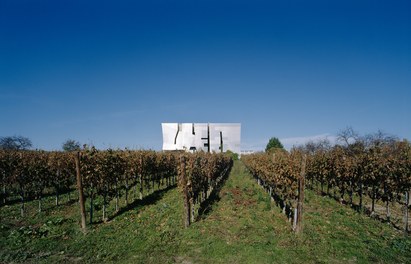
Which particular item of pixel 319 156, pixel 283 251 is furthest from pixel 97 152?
pixel 319 156

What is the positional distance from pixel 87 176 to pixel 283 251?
869 centimetres

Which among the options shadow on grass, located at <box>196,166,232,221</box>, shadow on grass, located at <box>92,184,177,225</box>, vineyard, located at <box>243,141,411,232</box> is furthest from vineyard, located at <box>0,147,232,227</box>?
vineyard, located at <box>243,141,411,232</box>

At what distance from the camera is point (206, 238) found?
9.83m

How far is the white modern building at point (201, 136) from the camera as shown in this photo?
261 ft

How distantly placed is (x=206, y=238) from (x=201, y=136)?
232ft

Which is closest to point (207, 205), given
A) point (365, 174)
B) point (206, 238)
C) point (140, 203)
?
point (140, 203)

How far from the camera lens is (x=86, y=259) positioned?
8.27 meters

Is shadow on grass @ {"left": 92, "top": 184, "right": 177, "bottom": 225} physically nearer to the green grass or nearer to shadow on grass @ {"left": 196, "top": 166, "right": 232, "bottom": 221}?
the green grass

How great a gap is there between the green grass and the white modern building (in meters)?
65.1

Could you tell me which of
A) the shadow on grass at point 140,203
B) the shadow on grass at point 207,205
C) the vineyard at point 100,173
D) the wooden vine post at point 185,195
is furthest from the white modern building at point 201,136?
the wooden vine post at point 185,195

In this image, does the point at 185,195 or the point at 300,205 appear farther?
the point at 185,195

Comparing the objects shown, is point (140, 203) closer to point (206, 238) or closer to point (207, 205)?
point (207, 205)

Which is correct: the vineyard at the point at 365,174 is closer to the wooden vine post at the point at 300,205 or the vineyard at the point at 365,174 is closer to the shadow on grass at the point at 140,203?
the wooden vine post at the point at 300,205

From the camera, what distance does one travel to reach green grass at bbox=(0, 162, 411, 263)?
27.1 ft
